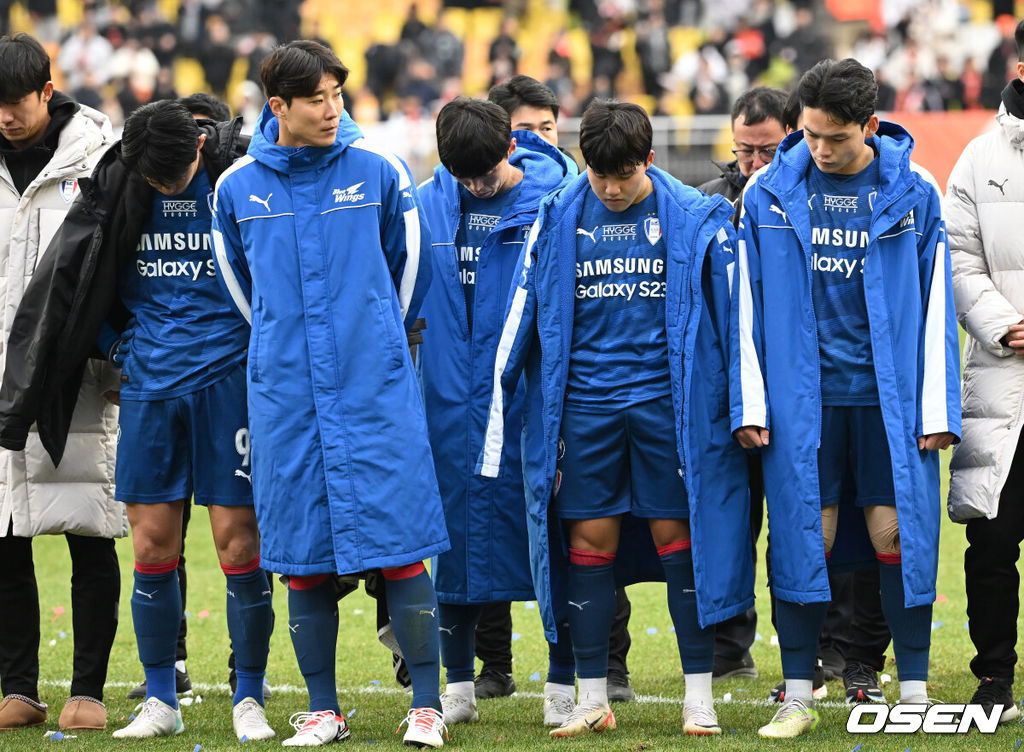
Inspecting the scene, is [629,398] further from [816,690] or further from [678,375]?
[816,690]

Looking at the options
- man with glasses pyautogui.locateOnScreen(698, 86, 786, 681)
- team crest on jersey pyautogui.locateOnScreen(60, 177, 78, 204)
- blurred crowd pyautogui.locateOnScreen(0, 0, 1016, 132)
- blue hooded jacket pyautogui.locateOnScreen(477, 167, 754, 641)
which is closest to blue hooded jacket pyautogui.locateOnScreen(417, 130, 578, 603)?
blue hooded jacket pyautogui.locateOnScreen(477, 167, 754, 641)

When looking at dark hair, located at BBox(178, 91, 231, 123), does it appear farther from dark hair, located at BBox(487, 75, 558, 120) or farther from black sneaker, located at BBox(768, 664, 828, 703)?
black sneaker, located at BBox(768, 664, 828, 703)

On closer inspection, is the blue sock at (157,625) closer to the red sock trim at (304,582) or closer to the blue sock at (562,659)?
the red sock trim at (304,582)

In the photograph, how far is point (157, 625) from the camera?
552cm

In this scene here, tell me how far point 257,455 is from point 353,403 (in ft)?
1.24

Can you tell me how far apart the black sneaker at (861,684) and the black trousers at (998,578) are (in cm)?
54

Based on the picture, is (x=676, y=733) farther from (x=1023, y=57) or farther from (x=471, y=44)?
(x=471, y=44)

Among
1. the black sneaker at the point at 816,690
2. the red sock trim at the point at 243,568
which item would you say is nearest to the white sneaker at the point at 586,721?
the black sneaker at the point at 816,690

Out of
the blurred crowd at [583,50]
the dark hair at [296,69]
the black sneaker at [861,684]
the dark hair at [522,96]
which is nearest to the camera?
the dark hair at [296,69]

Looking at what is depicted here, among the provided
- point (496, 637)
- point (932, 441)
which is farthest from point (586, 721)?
point (932, 441)

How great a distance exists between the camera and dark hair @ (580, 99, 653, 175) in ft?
16.7

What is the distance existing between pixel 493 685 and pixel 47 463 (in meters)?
2.03

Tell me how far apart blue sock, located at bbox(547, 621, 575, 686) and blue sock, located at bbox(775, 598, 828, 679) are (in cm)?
78

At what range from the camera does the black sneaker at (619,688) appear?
20.1ft
